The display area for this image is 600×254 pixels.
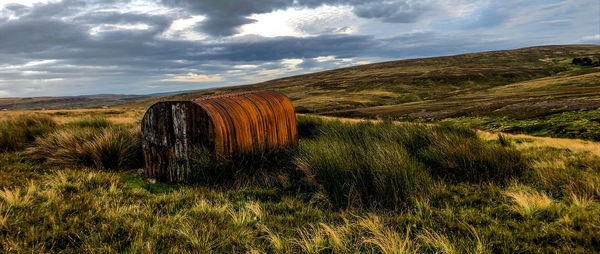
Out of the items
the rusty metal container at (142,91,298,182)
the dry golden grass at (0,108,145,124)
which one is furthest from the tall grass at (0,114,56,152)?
the rusty metal container at (142,91,298,182)

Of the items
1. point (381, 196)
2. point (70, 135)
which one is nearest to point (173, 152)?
point (70, 135)

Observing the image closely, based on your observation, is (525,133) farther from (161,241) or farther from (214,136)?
(161,241)

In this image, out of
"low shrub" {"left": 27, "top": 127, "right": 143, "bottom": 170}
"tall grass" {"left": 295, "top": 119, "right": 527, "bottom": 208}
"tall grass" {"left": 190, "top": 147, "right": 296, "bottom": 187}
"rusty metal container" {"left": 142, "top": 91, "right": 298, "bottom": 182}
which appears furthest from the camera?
"low shrub" {"left": 27, "top": 127, "right": 143, "bottom": 170}

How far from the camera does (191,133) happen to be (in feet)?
18.2

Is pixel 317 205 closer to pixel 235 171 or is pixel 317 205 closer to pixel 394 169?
pixel 394 169

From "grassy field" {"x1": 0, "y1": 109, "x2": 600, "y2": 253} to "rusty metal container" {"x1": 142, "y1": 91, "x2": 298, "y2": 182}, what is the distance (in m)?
0.32

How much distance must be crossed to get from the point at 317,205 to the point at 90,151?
5.18m

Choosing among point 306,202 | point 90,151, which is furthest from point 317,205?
point 90,151

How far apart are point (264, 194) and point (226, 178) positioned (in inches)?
41.8

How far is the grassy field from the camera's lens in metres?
2.60

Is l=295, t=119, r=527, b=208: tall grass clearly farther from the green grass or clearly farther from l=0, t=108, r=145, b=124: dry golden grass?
l=0, t=108, r=145, b=124: dry golden grass

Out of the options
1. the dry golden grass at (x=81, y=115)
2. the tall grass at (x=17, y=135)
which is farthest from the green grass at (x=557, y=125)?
the tall grass at (x=17, y=135)

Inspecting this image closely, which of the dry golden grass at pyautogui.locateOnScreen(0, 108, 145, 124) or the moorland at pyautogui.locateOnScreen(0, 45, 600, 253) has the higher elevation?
the dry golden grass at pyautogui.locateOnScreen(0, 108, 145, 124)

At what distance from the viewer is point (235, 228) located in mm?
3004
